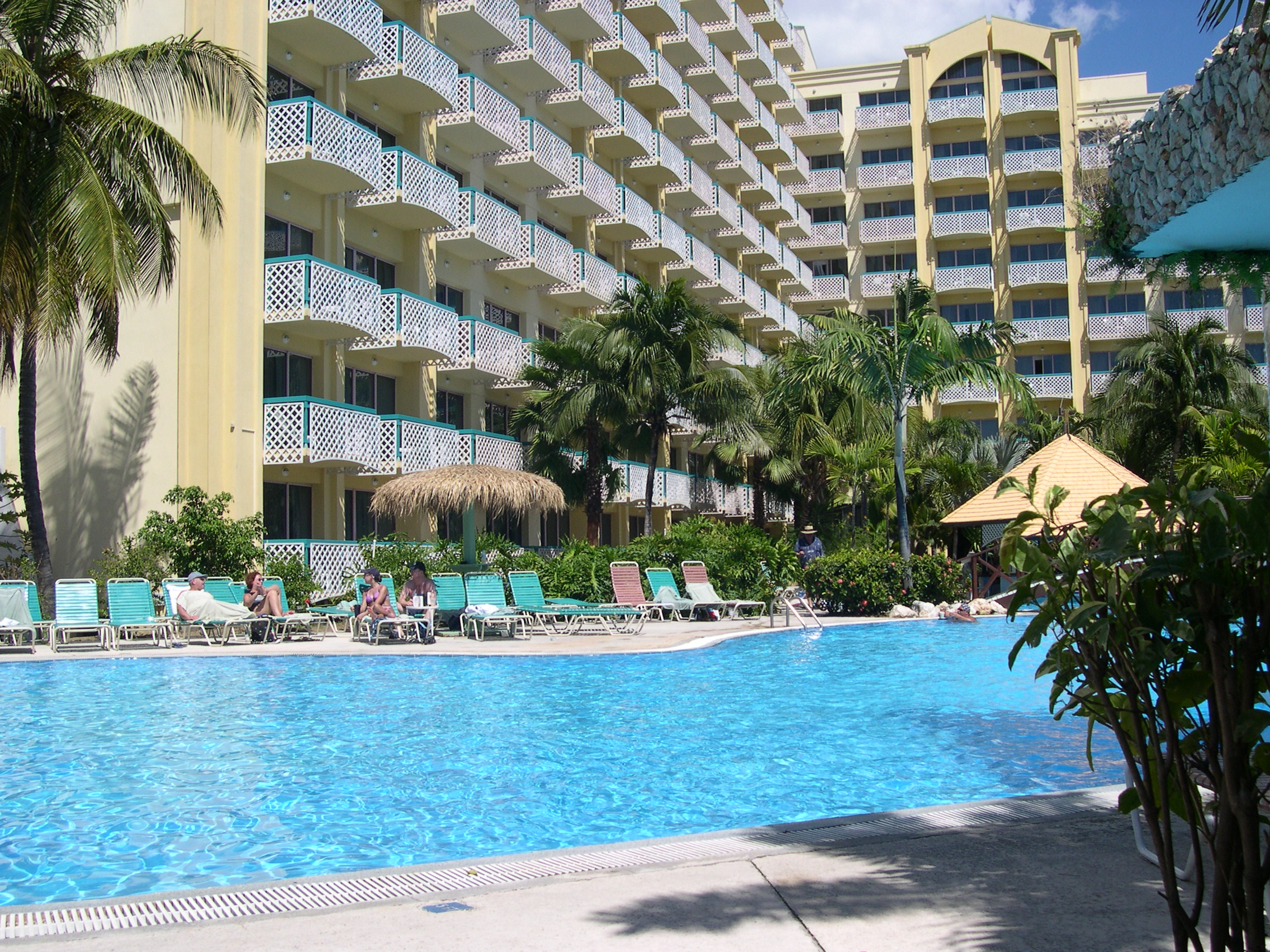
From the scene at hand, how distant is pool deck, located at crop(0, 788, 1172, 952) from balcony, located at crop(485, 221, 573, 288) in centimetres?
2437

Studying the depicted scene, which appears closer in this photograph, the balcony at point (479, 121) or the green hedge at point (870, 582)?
the green hedge at point (870, 582)

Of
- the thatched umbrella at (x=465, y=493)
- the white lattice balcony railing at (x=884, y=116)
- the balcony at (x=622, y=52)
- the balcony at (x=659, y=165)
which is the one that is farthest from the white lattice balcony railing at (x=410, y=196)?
the white lattice balcony railing at (x=884, y=116)

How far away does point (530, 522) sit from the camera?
28.9 meters

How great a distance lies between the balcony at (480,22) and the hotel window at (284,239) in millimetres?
7712

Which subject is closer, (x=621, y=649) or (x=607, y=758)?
(x=607, y=758)

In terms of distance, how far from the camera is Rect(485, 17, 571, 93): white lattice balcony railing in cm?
2847

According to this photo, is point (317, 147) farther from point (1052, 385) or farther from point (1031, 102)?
point (1031, 102)

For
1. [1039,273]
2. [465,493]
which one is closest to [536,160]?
[465,493]

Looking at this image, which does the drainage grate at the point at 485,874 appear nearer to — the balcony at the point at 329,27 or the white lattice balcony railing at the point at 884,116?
the balcony at the point at 329,27

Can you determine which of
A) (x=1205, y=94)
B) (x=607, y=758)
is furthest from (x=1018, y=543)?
(x=607, y=758)

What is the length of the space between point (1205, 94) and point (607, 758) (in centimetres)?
604

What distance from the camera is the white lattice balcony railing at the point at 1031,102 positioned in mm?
46062

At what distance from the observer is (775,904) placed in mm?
3734

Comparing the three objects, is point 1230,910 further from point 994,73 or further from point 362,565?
point 994,73
